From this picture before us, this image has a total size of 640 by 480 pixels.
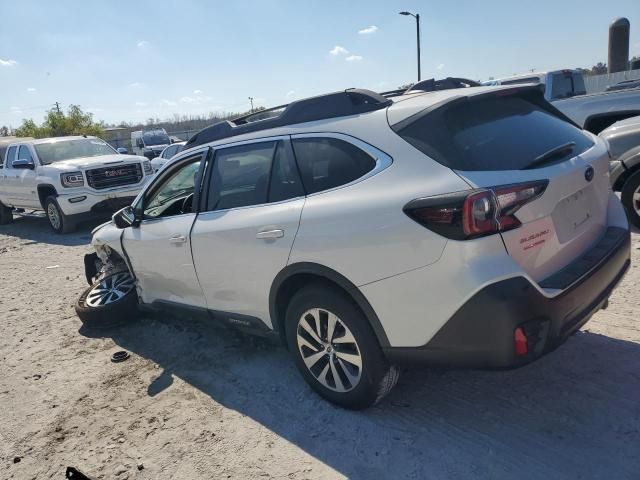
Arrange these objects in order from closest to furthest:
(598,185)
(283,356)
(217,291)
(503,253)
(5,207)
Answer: (503,253) → (598,185) → (217,291) → (283,356) → (5,207)

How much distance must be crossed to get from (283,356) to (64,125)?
156 ft

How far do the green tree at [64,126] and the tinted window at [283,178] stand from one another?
150ft

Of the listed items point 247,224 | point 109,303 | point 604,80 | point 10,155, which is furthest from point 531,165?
point 604,80

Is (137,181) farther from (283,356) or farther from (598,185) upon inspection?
(598,185)

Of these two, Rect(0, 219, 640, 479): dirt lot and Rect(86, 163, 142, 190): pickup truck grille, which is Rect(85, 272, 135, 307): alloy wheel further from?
Rect(86, 163, 142, 190): pickup truck grille

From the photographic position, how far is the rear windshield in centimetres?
254

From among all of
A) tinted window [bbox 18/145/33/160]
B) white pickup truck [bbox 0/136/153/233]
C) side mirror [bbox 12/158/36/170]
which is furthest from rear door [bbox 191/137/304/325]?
tinted window [bbox 18/145/33/160]

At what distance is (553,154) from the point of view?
2744mm

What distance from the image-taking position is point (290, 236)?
298 cm

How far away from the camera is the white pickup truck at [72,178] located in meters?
10.2

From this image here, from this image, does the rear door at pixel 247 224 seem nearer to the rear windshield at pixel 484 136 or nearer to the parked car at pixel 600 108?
the rear windshield at pixel 484 136

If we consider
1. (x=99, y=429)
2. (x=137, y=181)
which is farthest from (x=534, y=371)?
(x=137, y=181)

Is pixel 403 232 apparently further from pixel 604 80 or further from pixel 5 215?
pixel 604 80

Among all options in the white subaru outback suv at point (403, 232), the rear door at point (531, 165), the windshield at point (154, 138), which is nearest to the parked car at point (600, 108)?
the rear door at point (531, 165)
